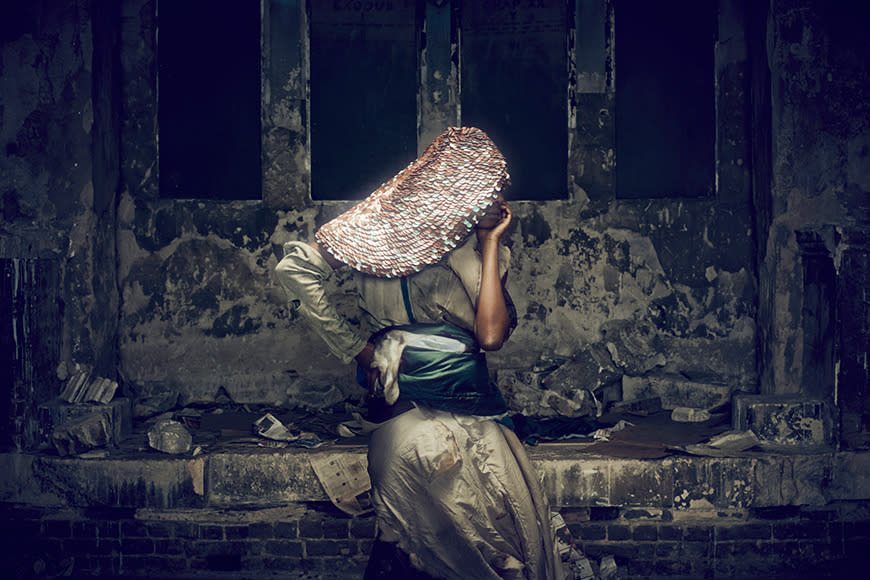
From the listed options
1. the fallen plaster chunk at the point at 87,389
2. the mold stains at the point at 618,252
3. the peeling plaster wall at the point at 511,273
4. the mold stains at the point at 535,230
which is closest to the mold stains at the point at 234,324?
the peeling plaster wall at the point at 511,273

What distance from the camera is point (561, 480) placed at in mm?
4145

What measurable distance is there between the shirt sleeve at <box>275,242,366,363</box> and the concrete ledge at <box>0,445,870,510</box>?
1581 millimetres

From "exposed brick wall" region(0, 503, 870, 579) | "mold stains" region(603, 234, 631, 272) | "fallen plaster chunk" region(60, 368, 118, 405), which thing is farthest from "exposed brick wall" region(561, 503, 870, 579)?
"fallen plaster chunk" region(60, 368, 118, 405)

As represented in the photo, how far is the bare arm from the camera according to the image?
106 inches

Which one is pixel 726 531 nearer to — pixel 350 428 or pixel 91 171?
pixel 350 428

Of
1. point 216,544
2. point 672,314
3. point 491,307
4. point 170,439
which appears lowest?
point 216,544

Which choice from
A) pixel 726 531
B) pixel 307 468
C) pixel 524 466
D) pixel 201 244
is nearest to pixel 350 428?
pixel 307 468

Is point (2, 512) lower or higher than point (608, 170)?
lower

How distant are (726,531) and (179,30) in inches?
184

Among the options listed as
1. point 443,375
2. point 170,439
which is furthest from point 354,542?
point 443,375

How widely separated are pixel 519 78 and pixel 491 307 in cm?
288

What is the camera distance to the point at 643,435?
4.59 meters

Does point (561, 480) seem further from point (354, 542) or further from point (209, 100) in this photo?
point (209, 100)

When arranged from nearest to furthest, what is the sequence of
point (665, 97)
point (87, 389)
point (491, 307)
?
1. point (491, 307)
2. point (87, 389)
3. point (665, 97)
